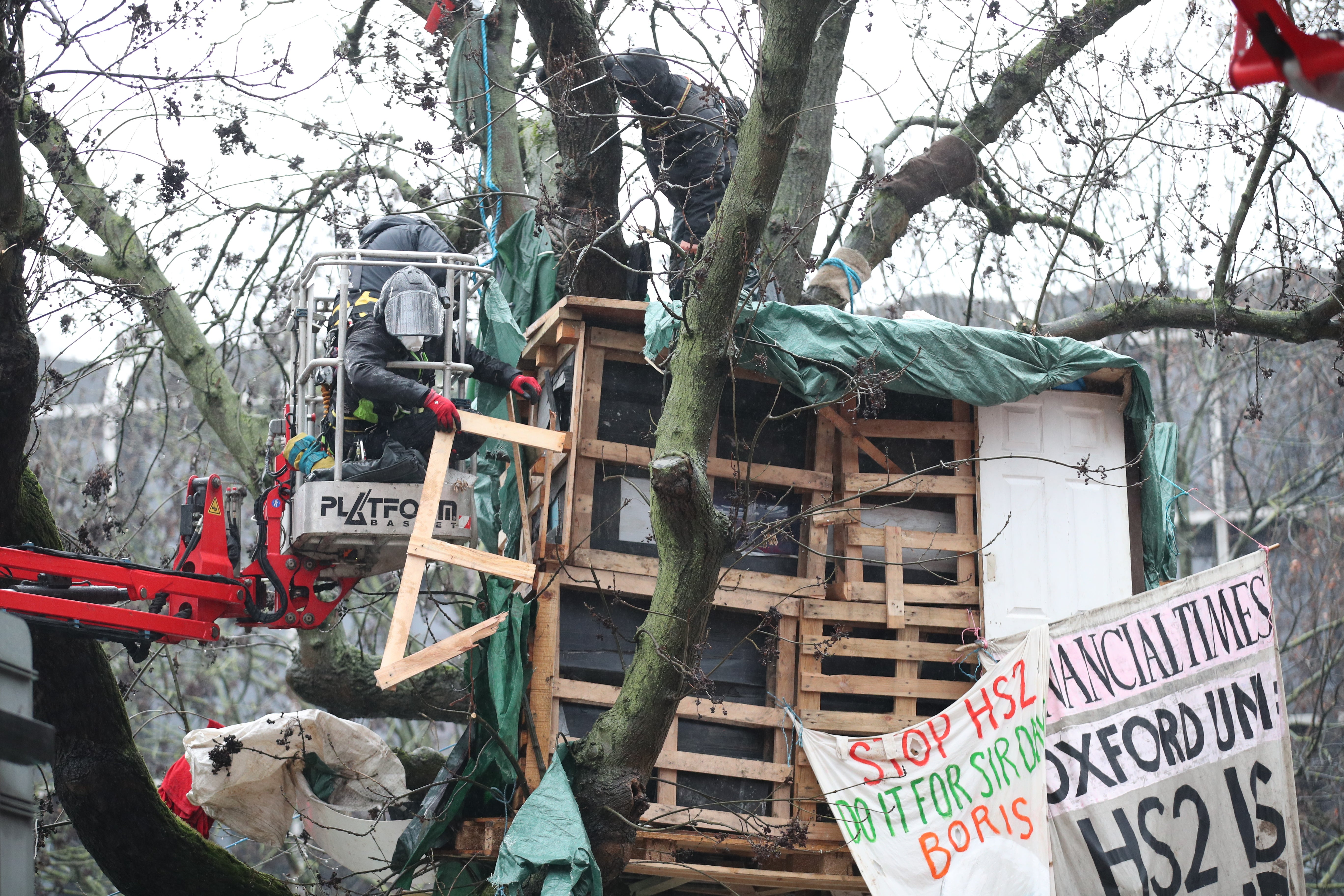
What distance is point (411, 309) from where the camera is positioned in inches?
281

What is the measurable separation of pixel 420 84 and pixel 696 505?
3.95 meters

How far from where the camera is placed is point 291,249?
1152 cm

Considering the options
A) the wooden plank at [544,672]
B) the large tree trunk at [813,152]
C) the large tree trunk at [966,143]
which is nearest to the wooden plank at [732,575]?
the wooden plank at [544,672]

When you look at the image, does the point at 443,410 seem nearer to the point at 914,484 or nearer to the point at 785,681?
the point at 785,681

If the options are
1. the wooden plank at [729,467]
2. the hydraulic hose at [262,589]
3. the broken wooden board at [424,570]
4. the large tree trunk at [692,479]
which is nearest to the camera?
the large tree trunk at [692,479]

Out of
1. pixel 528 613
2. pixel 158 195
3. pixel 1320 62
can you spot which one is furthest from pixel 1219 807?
pixel 158 195

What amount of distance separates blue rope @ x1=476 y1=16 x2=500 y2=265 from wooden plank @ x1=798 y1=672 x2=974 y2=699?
3551 mm

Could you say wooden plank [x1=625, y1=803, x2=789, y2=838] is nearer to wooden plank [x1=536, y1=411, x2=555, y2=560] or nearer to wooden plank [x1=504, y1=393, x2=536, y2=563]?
wooden plank [x1=536, y1=411, x2=555, y2=560]

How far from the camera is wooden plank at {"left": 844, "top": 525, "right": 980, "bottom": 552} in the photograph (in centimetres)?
823

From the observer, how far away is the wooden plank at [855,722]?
7996 mm

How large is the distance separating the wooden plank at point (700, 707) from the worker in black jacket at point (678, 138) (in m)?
2.38

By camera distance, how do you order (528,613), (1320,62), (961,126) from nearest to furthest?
(1320,62) → (528,613) → (961,126)

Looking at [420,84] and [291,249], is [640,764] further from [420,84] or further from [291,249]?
[291,249]

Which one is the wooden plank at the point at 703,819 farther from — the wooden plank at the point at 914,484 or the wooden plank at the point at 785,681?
the wooden plank at the point at 914,484
